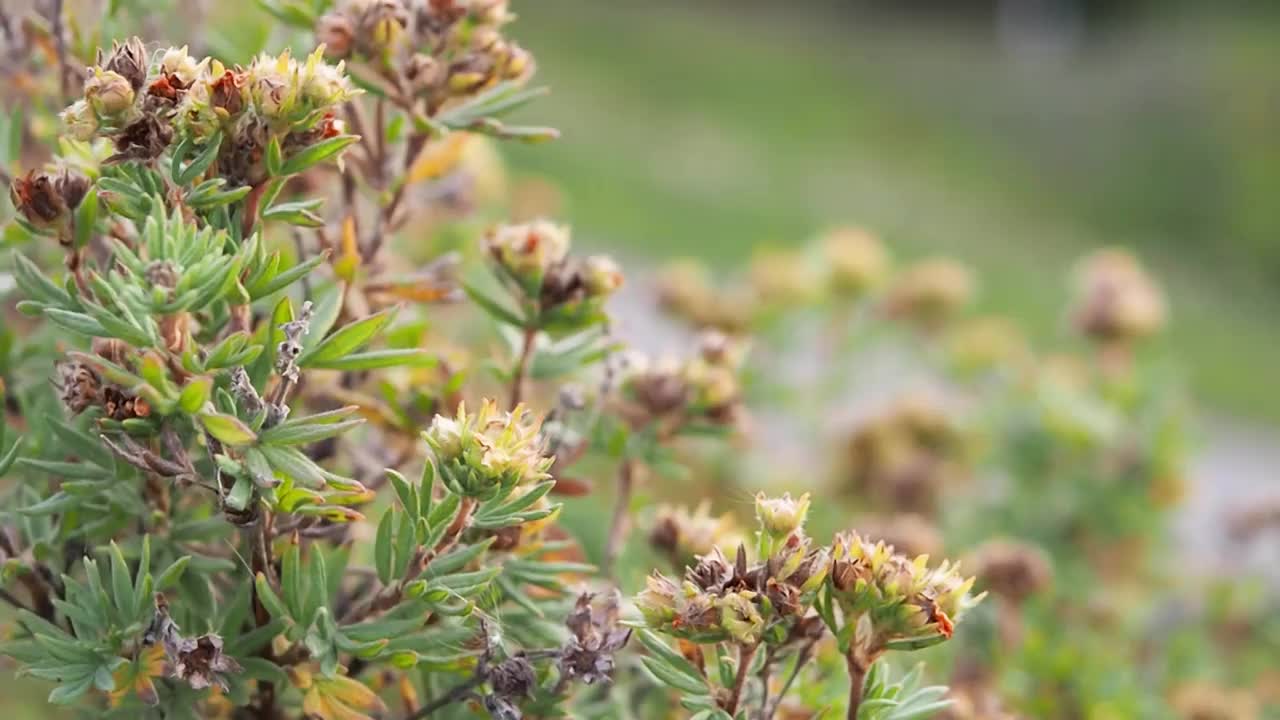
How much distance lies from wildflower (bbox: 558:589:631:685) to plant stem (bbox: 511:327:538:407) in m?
0.29

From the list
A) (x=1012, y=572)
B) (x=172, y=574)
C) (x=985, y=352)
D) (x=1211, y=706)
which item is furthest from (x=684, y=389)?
(x=985, y=352)

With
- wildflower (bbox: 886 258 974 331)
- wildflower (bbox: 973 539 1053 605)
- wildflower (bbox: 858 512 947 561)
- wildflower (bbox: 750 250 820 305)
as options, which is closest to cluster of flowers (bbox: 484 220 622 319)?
wildflower (bbox: 858 512 947 561)

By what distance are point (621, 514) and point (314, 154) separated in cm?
57

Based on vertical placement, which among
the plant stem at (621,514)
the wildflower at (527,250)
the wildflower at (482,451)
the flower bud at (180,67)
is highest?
the wildflower at (527,250)

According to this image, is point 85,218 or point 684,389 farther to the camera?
point 684,389

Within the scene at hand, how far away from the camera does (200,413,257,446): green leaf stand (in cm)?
88

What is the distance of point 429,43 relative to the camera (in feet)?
3.86

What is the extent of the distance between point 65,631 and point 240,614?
0.41ft

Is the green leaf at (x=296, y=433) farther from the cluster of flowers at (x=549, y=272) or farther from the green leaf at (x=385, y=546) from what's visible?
the cluster of flowers at (x=549, y=272)

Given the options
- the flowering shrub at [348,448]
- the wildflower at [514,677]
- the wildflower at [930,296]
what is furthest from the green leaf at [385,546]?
the wildflower at [930,296]

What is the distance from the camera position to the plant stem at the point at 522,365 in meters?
1.27

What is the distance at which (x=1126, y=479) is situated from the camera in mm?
2510

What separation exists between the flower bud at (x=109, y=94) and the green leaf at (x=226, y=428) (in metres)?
0.21

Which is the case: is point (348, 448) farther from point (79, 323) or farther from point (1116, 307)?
point (1116, 307)
